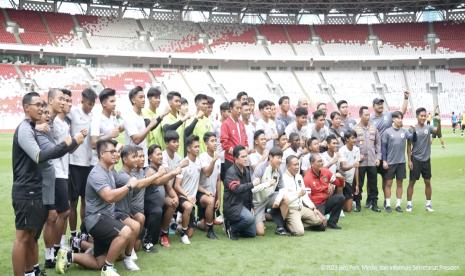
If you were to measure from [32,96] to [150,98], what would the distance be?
236cm

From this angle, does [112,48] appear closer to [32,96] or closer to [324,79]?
[324,79]

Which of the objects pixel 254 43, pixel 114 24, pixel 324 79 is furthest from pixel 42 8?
pixel 324 79

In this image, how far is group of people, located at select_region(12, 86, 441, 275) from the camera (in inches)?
187

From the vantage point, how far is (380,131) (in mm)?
9625

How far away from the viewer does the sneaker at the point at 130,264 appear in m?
5.23

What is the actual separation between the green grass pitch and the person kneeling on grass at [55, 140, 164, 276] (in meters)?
0.17

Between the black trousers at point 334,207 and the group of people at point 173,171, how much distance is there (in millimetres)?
18

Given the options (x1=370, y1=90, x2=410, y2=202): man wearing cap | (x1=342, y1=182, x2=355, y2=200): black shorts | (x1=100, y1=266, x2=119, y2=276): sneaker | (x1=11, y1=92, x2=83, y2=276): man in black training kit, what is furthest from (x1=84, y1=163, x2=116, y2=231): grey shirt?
(x1=370, y1=90, x2=410, y2=202): man wearing cap

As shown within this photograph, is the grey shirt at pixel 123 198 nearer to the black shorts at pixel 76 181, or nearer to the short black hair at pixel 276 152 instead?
the black shorts at pixel 76 181

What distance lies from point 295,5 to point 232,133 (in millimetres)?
39903

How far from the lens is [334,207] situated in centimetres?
760

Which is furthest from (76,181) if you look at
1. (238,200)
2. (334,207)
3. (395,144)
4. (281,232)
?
(395,144)

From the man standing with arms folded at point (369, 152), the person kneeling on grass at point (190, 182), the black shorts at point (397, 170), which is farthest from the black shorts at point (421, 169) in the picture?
the person kneeling on grass at point (190, 182)

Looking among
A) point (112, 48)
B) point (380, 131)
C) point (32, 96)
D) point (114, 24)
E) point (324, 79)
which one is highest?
point (114, 24)
